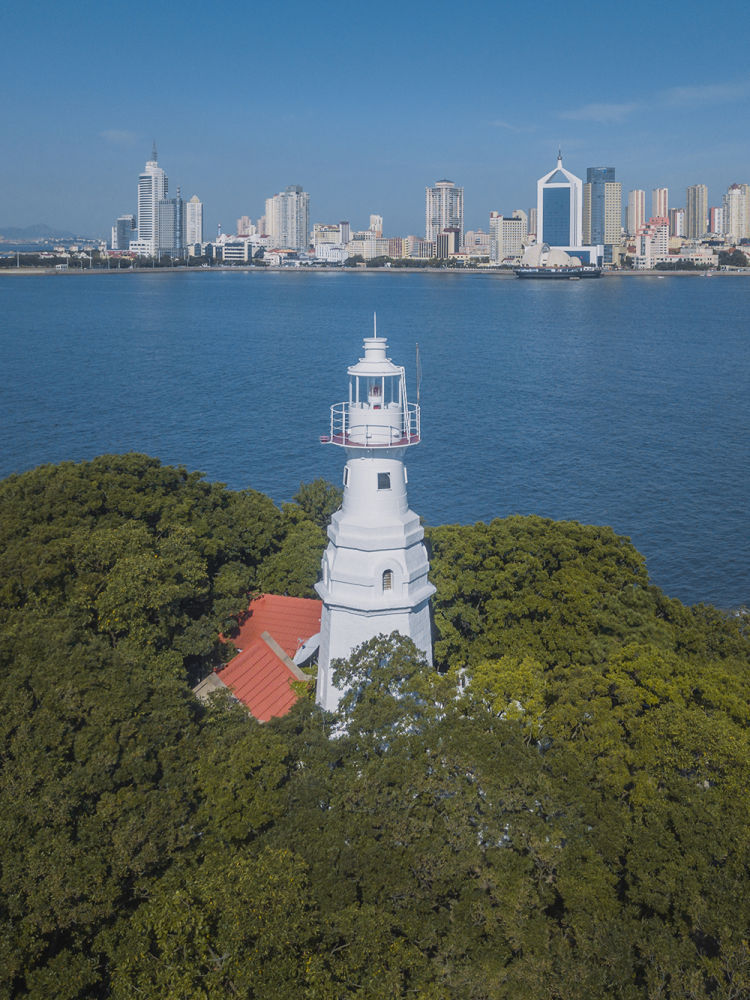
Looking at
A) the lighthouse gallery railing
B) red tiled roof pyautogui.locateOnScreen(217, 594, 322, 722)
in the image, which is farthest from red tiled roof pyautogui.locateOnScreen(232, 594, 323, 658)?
the lighthouse gallery railing

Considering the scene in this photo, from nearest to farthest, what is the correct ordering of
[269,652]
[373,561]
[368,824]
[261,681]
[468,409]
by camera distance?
[368,824] < [373,561] < [261,681] < [269,652] < [468,409]

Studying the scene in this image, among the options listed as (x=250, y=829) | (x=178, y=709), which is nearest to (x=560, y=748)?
(x=250, y=829)

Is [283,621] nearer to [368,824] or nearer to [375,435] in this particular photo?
[375,435]

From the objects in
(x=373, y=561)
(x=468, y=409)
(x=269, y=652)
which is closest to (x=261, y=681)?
(x=269, y=652)

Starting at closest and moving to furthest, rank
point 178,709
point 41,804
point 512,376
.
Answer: point 41,804
point 178,709
point 512,376

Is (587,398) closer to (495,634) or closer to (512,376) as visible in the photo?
(512,376)

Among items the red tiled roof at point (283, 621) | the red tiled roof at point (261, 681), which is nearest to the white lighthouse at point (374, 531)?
the red tiled roof at point (261, 681)
